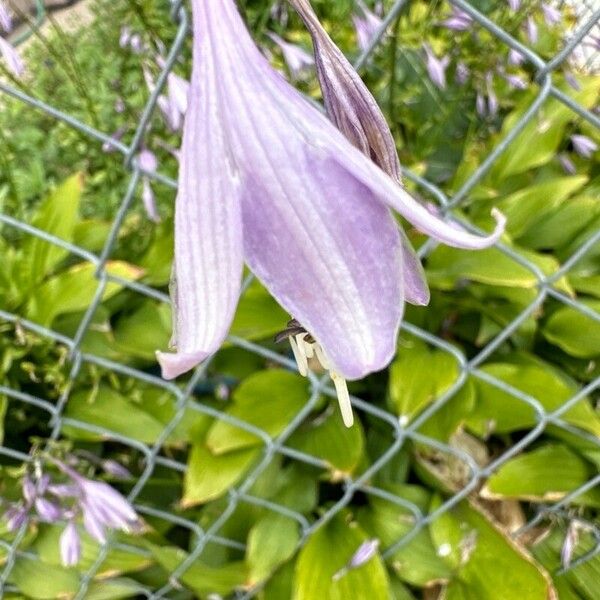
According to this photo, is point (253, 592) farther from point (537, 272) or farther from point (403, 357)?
point (537, 272)

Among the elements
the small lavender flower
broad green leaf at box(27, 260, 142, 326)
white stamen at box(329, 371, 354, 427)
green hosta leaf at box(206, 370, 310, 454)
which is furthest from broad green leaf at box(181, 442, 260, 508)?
white stamen at box(329, 371, 354, 427)

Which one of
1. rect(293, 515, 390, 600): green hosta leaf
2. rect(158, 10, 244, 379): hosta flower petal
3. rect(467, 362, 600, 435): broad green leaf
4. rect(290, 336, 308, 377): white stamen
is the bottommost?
rect(293, 515, 390, 600): green hosta leaf

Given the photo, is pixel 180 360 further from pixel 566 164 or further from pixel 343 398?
pixel 566 164

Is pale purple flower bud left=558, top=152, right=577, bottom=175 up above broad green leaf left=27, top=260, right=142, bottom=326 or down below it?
above

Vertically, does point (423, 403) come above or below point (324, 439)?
above

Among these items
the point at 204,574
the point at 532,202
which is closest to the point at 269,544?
the point at 204,574

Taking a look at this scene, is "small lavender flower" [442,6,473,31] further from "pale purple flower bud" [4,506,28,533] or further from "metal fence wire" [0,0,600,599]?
"pale purple flower bud" [4,506,28,533]

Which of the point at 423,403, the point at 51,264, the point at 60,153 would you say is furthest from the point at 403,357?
the point at 60,153
